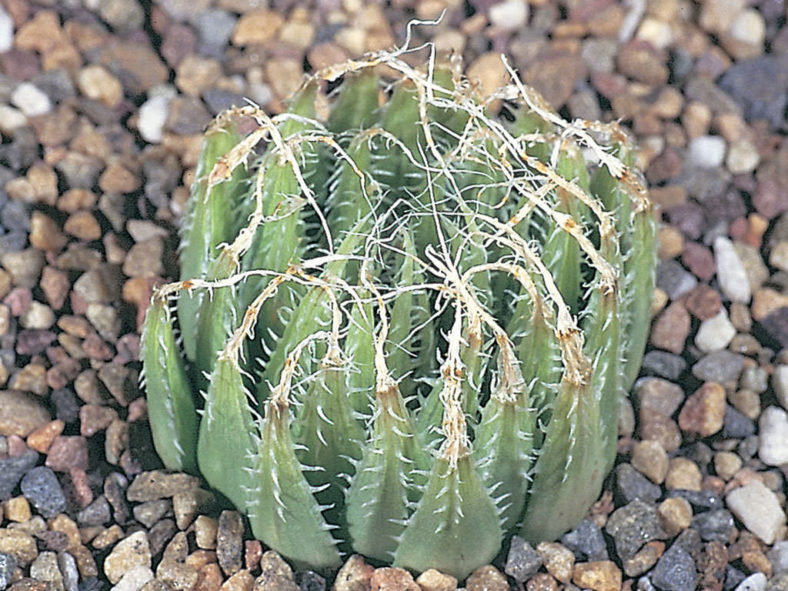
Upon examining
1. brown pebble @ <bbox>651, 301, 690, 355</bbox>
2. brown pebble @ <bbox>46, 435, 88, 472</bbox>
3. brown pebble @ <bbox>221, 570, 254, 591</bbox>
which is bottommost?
brown pebble @ <bbox>651, 301, 690, 355</bbox>

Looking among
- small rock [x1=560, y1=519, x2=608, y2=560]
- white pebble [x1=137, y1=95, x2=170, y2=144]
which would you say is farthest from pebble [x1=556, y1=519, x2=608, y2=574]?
white pebble [x1=137, y1=95, x2=170, y2=144]

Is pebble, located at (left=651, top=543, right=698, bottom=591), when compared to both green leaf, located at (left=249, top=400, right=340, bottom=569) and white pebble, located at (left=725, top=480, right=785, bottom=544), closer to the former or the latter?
white pebble, located at (left=725, top=480, right=785, bottom=544)

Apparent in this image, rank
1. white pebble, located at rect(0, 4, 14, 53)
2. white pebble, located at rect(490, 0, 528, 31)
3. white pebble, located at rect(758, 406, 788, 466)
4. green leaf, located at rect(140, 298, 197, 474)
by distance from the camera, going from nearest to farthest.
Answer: green leaf, located at rect(140, 298, 197, 474) < white pebble, located at rect(758, 406, 788, 466) < white pebble, located at rect(0, 4, 14, 53) < white pebble, located at rect(490, 0, 528, 31)

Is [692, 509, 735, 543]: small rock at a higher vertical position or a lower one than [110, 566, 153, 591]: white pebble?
lower

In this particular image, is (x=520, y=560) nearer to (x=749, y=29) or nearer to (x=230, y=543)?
(x=230, y=543)

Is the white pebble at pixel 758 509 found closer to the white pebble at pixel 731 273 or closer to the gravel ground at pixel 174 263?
the gravel ground at pixel 174 263

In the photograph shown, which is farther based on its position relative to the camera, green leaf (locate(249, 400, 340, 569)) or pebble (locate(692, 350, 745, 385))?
pebble (locate(692, 350, 745, 385))

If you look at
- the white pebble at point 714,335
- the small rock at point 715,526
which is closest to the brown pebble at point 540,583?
the small rock at point 715,526
